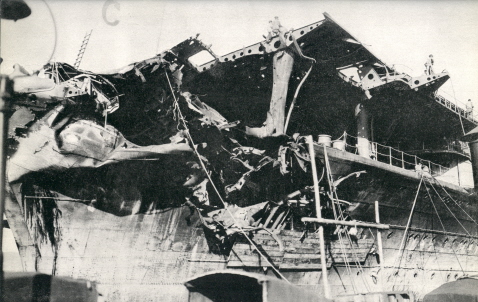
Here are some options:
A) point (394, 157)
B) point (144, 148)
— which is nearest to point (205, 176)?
point (144, 148)

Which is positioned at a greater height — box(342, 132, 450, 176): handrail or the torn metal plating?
box(342, 132, 450, 176): handrail

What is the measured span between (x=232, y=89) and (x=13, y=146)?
17.8 feet

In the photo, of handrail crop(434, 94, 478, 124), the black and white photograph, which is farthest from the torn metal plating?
handrail crop(434, 94, 478, 124)

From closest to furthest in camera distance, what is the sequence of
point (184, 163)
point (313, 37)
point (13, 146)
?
point (13, 146), point (184, 163), point (313, 37)

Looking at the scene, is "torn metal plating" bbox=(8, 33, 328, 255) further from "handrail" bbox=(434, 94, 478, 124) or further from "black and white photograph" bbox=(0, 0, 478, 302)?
"handrail" bbox=(434, 94, 478, 124)

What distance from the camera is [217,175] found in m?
9.92

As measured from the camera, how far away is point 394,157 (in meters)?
14.2

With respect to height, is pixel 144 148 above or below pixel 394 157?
below

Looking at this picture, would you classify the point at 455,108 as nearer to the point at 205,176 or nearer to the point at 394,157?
the point at 394,157

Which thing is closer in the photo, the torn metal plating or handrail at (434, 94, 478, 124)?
the torn metal plating

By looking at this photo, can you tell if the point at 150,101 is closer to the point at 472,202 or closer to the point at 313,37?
the point at 313,37

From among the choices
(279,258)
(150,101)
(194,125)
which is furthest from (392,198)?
(150,101)

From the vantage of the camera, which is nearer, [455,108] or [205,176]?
[205,176]

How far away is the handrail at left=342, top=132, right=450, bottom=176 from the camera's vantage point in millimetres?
12664
